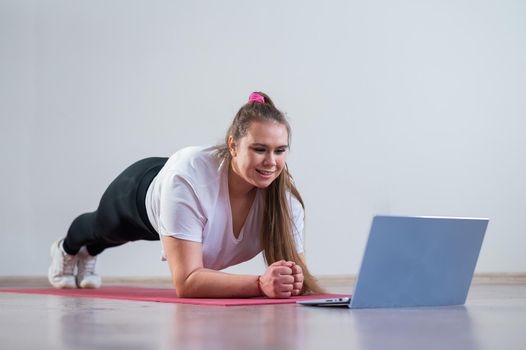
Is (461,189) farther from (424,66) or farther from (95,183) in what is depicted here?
(95,183)

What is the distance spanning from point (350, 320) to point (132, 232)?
1.63 meters

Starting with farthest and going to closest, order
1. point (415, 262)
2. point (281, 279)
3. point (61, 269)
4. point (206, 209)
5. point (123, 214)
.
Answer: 1. point (61, 269)
2. point (123, 214)
3. point (206, 209)
4. point (281, 279)
5. point (415, 262)

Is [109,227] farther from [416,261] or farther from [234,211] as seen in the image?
[416,261]

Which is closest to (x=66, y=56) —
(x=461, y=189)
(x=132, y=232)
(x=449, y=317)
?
Answer: (x=132, y=232)

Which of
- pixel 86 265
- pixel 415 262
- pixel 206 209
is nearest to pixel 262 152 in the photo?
pixel 206 209

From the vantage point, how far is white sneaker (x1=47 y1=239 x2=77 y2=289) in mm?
3467

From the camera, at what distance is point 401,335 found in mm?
1350

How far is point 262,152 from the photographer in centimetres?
236

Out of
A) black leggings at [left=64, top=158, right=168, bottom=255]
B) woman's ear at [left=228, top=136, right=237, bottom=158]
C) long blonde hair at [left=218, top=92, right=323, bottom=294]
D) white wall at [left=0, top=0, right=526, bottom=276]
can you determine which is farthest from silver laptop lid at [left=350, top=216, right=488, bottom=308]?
white wall at [left=0, top=0, right=526, bottom=276]

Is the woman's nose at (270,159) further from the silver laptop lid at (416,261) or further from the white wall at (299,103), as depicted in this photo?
the white wall at (299,103)

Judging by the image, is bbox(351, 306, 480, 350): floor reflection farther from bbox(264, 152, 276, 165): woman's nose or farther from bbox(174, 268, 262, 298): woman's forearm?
bbox(264, 152, 276, 165): woman's nose

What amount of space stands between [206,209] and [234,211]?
0.14 m

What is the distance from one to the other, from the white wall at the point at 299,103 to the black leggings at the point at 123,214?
115cm

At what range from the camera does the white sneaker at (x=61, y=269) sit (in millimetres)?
3467
